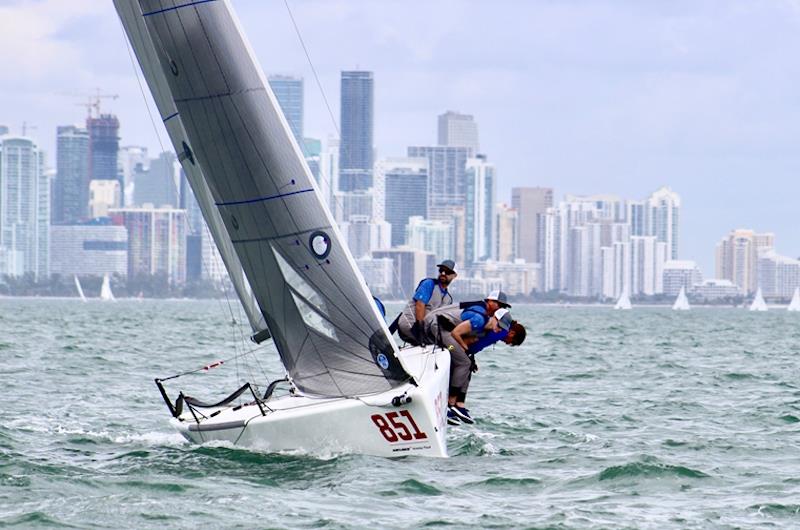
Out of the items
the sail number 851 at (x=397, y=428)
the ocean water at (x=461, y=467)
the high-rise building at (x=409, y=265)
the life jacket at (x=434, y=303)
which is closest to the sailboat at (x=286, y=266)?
the sail number 851 at (x=397, y=428)

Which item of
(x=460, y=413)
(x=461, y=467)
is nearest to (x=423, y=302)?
(x=460, y=413)

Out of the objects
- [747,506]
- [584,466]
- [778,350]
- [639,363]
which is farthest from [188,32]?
[778,350]

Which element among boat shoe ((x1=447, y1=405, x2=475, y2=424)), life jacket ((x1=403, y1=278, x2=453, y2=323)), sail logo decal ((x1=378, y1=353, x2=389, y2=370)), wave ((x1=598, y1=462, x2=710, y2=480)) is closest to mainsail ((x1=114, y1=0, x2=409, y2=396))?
sail logo decal ((x1=378, y1=353, x2=389, y2=370))

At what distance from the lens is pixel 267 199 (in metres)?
12.1

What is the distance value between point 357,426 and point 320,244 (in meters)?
1.38

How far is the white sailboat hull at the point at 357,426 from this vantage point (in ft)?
38.5

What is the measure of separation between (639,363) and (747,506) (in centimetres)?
1698

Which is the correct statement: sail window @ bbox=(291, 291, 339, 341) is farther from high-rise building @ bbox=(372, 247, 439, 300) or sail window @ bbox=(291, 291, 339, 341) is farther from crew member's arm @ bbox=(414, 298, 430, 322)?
high-rise building @ bbox=(372, 247, 439, 300)

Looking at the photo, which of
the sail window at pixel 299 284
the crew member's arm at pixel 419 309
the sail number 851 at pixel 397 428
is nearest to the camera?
the sail number 851 at pixel 397 428

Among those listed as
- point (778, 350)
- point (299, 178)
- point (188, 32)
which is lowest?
point (778, 350)

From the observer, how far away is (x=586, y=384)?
21469 mm

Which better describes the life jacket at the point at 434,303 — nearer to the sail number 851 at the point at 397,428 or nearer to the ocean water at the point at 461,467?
the ocean water at the point at 461,467

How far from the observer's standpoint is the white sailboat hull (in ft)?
38.5

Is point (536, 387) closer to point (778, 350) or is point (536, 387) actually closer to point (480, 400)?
point (480, 400)
